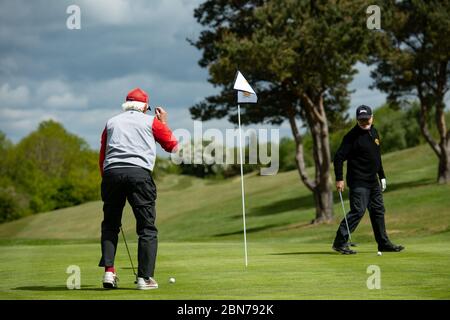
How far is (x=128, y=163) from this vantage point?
30.6ft

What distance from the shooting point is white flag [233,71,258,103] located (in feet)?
40.4

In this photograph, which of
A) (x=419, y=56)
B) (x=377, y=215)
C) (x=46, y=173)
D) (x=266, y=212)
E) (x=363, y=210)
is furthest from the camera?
(x=46, y=173)

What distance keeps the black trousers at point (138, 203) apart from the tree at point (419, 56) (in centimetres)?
3390

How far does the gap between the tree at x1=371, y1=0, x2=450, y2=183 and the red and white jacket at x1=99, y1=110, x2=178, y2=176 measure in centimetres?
3364

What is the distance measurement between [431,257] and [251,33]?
28.9 m

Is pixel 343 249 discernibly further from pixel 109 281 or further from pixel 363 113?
pixel 109 281

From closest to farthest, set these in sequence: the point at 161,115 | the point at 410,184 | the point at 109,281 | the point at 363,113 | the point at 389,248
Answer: the point at 109,281, the point at 161,115, the point at 363,113, the point at 389,248, the point at 410,184

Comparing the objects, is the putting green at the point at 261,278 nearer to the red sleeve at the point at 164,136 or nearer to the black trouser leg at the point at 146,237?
the black trouser leg at the point at 146,237

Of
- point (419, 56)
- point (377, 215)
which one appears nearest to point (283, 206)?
point (419, 56)

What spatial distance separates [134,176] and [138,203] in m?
0.32

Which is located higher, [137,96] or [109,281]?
[137,96]

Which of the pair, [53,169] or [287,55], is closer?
[287,55]

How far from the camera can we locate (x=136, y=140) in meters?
9.37
